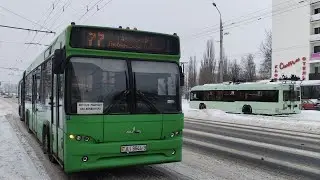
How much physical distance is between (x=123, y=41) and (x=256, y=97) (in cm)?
2653

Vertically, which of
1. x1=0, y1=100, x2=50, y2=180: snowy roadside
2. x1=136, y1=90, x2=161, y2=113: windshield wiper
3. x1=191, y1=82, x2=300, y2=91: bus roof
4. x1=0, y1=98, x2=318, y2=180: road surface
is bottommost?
x1=0, y1=98, x2=318, y2=180: road surface

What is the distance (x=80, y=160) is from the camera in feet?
24.2

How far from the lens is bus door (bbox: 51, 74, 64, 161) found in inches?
314

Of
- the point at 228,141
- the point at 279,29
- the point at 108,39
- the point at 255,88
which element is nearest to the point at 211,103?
the point at 255,88

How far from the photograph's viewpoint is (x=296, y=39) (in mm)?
67562

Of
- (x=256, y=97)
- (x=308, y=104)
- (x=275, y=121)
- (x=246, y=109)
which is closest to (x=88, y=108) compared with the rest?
(x=275, y=121)

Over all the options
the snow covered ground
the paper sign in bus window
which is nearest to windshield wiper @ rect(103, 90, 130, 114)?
the paper sign in bus window

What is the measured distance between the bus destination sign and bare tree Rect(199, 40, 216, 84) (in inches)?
2766

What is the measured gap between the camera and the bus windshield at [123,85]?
298 inches

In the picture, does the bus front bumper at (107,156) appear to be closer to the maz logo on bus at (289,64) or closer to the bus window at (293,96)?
the bus window at (293,96)

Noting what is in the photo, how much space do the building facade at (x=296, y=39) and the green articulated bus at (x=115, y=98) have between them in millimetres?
56159

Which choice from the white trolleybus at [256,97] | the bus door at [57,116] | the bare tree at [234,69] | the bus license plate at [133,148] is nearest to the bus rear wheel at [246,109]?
the white trolleybus at [256,97]

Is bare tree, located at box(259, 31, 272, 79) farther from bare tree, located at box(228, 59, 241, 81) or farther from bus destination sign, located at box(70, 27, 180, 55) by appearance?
bus destination sign, located at box(70, 27, 180, 55)

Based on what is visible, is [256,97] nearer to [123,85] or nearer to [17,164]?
[17,164]
